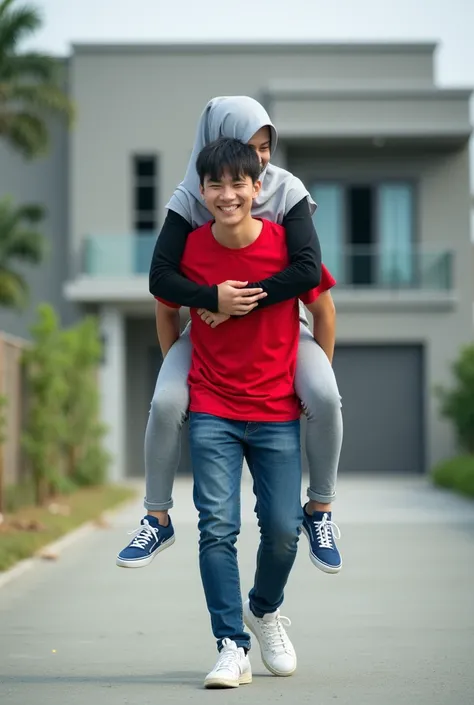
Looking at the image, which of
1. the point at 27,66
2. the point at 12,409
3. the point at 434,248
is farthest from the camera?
the point at 434,248

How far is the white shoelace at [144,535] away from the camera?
624cm

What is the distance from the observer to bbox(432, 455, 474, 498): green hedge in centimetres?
2277

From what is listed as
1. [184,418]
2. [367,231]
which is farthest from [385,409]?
[184,418]

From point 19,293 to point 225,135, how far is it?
2755 cm

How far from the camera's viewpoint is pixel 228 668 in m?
6.11

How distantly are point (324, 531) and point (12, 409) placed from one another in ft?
37.7

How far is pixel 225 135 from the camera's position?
6.25 m

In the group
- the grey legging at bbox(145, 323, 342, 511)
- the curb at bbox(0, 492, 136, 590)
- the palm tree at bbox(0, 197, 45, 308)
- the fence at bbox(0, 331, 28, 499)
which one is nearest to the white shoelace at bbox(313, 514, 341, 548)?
the grey legging at bbox(145, 323, 342, 511)

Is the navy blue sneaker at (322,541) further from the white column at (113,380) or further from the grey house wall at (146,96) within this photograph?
the grey house wall at (146,96)

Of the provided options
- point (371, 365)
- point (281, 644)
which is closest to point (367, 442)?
point (371, 365)

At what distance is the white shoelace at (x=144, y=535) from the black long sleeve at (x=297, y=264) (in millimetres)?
1043

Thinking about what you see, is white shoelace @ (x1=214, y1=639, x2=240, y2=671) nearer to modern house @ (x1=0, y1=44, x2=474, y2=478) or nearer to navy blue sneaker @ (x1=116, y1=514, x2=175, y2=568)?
navy blue sneaker @ (x1=116, y1=514, x2=175, y2=568)

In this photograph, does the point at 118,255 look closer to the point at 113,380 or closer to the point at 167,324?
the point at 113,380

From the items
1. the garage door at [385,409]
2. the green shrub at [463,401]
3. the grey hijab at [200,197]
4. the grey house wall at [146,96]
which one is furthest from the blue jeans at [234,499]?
the grey house wall at [146,96]
